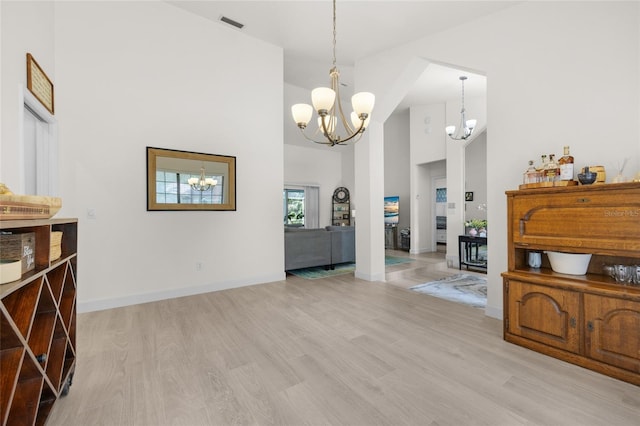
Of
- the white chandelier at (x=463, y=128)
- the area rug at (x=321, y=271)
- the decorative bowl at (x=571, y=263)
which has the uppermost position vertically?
the white chandelier at (x=463, y=128)

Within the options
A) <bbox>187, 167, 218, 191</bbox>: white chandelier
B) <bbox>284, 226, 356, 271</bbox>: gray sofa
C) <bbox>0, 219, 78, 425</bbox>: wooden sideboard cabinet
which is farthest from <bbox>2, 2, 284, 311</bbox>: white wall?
<bbox>0, 219, 78, 425</bbox>: wooden sideboard cabinet

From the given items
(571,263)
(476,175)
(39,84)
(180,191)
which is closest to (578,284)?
(571,263)

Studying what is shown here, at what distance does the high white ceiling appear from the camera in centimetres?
346

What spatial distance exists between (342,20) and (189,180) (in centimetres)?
294

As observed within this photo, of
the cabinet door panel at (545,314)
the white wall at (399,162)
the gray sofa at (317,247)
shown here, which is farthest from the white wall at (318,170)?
the cabinet door panel at (545,314)

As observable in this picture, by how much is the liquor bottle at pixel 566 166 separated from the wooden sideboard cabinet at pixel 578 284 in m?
0.26

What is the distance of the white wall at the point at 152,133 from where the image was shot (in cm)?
329

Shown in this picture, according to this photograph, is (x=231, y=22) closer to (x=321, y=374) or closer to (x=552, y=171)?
(x=552, y=171)

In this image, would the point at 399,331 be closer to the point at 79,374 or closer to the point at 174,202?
the point at 79,374

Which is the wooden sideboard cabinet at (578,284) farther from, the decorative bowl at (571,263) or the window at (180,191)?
the window at (180,191)

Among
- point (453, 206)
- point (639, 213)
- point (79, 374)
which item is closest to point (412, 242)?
point (453, 206)

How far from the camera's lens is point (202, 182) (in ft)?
13.3

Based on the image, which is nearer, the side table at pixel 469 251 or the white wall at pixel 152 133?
the white wall at pixel 152 133

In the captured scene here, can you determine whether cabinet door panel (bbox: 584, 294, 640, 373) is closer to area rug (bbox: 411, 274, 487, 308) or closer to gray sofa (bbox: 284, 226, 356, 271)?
area rug (bbox: 411, 274, 487, 308)
